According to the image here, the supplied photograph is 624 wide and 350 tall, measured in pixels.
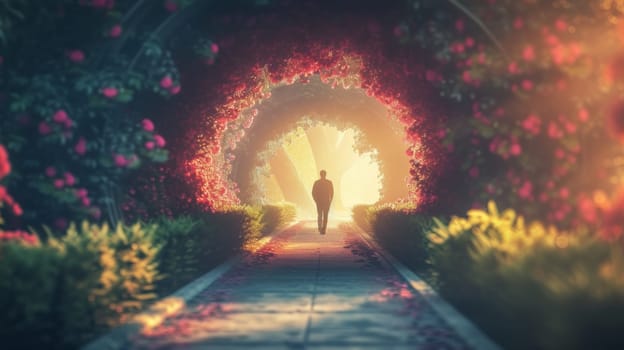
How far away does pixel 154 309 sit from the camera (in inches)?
329

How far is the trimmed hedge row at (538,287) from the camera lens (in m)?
4.74

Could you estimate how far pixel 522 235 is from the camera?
7.14 metres

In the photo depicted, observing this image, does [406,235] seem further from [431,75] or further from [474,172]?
[474,172]

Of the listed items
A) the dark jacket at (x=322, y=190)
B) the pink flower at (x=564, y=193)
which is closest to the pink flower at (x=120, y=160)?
the pink flower at (x=564, y=193)

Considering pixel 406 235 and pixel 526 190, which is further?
pixel 406 235

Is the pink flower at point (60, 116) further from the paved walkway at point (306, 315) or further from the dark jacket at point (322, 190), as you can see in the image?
the dark jacket at point (322, 190)

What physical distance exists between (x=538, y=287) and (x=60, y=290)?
4.18 meters

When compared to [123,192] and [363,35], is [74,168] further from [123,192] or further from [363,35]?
[363,35]

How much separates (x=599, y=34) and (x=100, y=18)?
6597 mm

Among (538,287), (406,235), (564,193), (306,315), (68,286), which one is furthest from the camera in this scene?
(406,235)

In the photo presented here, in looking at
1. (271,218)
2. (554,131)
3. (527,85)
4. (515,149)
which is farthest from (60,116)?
(271,218)

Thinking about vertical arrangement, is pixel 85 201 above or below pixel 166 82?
below

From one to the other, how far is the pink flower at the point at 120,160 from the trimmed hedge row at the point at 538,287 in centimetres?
446

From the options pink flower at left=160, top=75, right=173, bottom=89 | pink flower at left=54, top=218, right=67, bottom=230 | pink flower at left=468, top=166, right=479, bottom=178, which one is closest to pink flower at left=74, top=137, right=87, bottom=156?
pink flower at left=54, top=218, right=67, bottom=230
